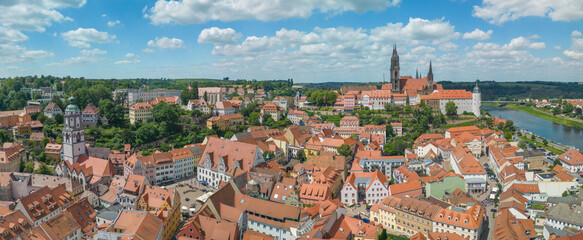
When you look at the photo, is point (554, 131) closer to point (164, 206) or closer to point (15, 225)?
point (164, 206)

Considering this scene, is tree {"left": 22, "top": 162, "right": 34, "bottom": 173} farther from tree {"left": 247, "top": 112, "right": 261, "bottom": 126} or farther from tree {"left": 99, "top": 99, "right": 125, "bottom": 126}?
tree {"left": 247, "top": 112, "right": 261, "bottom": 126}

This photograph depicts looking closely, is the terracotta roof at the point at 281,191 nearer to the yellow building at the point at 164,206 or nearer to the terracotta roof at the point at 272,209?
the terracotta roof at the point at 272,209

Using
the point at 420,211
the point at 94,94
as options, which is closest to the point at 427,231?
the point at 420,211

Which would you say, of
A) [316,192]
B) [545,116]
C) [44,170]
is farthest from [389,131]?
[545,116]

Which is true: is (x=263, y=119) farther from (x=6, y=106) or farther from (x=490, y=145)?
(x=6, y=106)

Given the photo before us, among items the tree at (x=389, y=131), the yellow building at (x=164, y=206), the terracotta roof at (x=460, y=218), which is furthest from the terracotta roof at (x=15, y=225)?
the tree at (x=389, y=131)

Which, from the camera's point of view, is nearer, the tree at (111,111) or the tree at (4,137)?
the tree at (4,137)

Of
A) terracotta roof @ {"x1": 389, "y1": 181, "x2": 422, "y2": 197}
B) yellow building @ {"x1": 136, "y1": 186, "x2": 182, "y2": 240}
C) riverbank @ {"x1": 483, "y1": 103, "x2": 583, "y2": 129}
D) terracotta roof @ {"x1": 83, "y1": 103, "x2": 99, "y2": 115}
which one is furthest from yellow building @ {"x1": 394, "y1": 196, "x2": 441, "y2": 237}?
riverbank @ {"x1": 483, "y1": 103, "x2": 583, "y2": 129}
